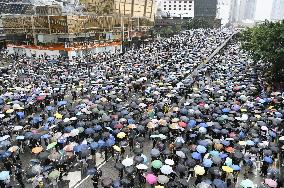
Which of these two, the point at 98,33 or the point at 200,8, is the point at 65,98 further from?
the point at 200,8

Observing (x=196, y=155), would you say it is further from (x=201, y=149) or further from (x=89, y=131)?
(x=89, y=131)

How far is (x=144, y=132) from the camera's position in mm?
18281

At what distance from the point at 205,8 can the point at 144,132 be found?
14120cm

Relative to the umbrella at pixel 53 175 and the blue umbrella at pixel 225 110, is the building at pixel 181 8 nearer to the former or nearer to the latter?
the blue umbrella at pixel 225 110

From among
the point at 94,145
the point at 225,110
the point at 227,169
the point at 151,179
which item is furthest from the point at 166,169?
the point at 225,110

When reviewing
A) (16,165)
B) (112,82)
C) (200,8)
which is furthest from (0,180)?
(200,8)

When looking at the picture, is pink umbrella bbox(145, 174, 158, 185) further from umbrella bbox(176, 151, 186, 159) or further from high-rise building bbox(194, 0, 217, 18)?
high-rise building bbox(194, 0, 217, 18)

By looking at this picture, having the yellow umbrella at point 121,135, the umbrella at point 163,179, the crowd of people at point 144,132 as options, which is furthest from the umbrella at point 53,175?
the umbrella at point 163,179

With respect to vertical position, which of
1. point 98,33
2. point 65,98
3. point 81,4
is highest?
point 81,4

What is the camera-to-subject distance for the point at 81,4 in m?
70.8

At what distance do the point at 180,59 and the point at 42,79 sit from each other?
18.7 meters

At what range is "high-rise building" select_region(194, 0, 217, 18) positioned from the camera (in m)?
148

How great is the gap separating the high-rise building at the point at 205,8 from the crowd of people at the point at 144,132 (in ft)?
413

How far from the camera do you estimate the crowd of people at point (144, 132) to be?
14008 millimetres
